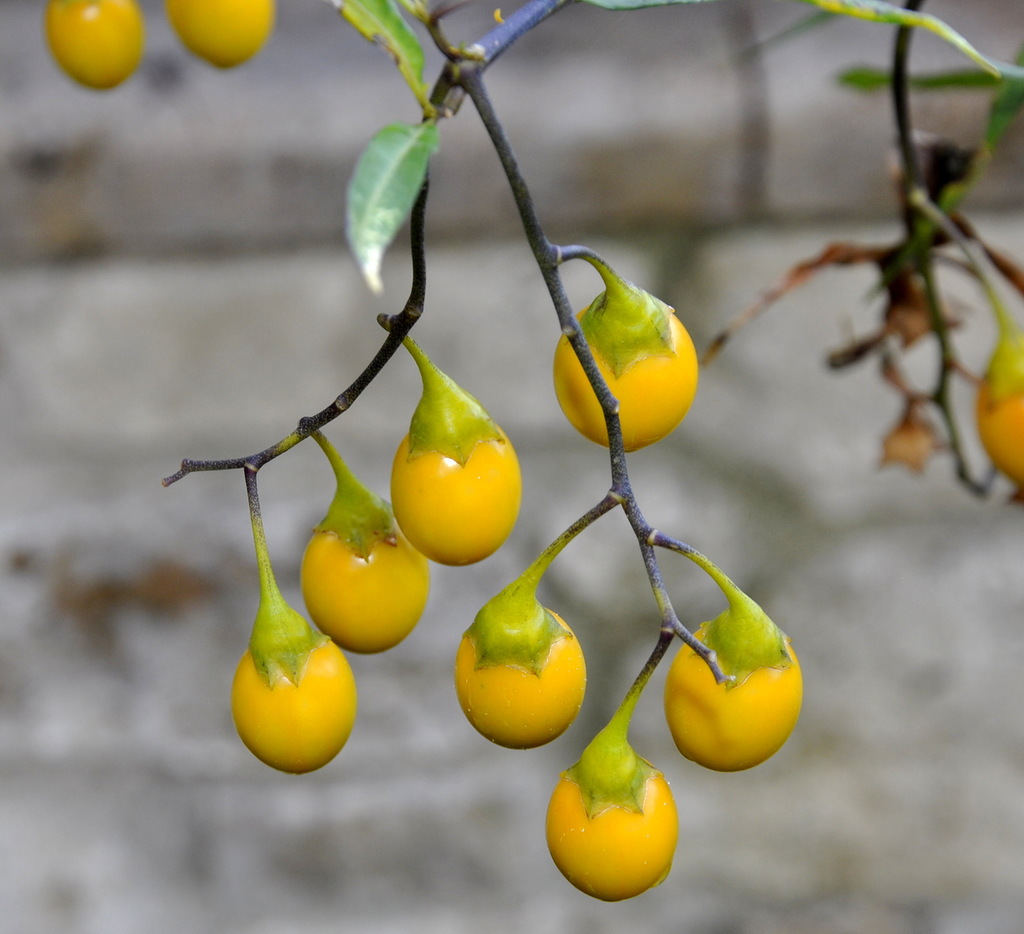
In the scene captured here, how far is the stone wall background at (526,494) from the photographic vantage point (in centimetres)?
56

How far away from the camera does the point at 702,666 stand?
22 cm

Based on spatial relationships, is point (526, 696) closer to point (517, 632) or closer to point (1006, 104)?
point (517, 632)

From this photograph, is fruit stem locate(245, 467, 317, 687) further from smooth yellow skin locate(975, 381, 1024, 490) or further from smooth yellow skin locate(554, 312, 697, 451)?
smooth yellow skin locate(975, 381, 1024, 490)

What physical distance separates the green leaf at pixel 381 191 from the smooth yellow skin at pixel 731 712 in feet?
0.37

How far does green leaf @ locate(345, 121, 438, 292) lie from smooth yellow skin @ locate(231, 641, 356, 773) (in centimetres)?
11

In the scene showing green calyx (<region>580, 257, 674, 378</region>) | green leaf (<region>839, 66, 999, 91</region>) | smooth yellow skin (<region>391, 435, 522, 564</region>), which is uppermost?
green calyx (<region>580, 257, 674, 378</region>)

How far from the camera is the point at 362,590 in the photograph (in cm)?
25

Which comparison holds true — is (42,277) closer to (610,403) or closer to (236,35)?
(236,35)

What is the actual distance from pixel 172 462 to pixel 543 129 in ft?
0.95

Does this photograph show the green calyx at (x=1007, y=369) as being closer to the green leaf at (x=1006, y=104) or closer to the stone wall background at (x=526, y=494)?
the green leaf at (x=1006, y=104)

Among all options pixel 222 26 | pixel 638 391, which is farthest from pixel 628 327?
pixel 222 26

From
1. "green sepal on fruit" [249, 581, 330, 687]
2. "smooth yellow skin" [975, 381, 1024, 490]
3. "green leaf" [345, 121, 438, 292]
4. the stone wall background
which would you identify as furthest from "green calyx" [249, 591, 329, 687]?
the stone wall background

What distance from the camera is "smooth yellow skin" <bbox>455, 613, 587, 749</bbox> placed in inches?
8.7

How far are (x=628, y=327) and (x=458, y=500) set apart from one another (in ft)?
0.16
